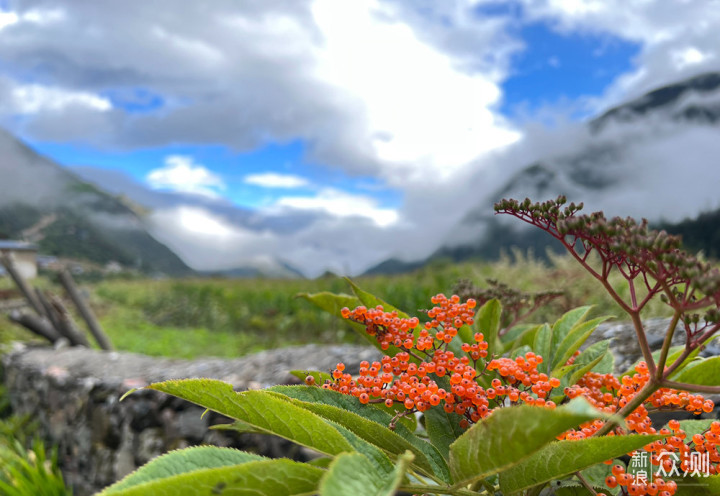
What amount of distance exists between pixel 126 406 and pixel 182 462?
3.39 meters

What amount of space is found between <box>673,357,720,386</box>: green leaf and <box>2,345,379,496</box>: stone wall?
2.26 m

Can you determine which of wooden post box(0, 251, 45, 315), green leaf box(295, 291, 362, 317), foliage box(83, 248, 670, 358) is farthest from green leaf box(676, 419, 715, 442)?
wooden post box(0, 251, 45, 315)

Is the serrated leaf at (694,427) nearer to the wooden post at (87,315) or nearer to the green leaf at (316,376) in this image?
the green leaf at (316,376)

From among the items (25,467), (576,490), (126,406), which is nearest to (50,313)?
(25,467)

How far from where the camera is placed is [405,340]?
1.06 metres

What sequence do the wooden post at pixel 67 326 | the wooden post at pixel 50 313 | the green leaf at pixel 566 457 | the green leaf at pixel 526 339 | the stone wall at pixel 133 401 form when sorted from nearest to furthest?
the green leaf at pixel 566 457
the green leaf at pixel 526 339
the stone wall at pixel 133 401
the wooden post at pixel 67 326
the wooden post at pixel 50 313

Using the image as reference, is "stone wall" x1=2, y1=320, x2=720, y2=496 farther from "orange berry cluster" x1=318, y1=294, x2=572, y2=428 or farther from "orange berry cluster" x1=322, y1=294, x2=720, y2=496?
"orange berry cluster" x1=318, y1=294, x2=572, y2=428

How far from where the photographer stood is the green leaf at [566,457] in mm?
733

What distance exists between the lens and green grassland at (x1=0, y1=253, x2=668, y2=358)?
17.6 feet

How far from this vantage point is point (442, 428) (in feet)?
3.39

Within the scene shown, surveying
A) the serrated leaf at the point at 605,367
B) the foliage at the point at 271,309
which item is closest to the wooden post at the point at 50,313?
the foliage at the point at 271,309

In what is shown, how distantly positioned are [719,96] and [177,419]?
69.8m

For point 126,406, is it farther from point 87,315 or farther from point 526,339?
point 87,315

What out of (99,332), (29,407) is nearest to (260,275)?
(99,332)
